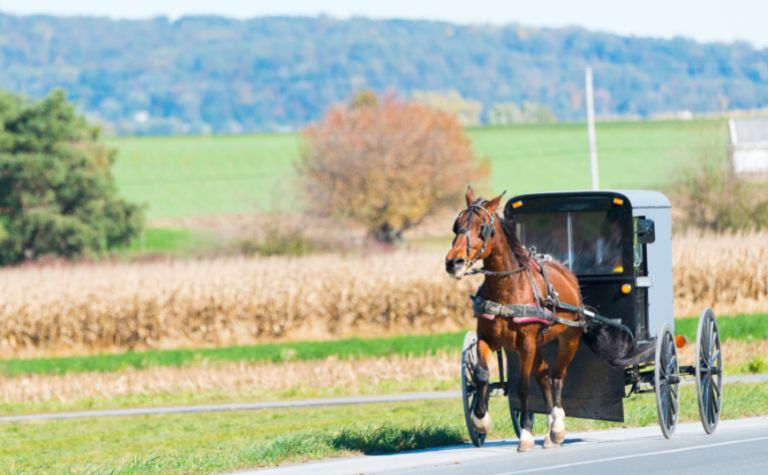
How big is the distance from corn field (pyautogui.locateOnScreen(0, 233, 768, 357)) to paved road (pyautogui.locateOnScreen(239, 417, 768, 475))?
26.8m

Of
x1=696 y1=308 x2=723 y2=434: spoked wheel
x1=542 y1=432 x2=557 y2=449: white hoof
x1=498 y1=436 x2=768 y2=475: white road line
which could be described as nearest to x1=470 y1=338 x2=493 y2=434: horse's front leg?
x1=542 y1=432 x2=557 y2=449: white hoof

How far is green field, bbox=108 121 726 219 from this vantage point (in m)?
111

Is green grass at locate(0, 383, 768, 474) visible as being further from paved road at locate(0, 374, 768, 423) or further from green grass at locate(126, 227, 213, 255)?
green grass at locate(126, 227, 213, 255)

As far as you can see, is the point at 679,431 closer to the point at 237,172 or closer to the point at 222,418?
the point at 222,418

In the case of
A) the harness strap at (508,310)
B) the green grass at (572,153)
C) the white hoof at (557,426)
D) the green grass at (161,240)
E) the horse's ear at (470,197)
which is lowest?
the white hoof at (557,426)

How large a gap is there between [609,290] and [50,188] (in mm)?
66517

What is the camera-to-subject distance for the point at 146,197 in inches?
4562

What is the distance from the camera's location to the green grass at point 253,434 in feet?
52.0

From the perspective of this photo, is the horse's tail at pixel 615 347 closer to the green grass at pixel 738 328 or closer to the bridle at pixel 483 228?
the bridle at pixel 483 228

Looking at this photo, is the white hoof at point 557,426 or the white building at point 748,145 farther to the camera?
the white building at point 748,145

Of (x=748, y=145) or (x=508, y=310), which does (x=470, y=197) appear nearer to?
(x=508, y=310)

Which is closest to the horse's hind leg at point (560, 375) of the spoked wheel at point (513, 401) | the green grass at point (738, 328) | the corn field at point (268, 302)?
the spoked wheel at point (513, 401)

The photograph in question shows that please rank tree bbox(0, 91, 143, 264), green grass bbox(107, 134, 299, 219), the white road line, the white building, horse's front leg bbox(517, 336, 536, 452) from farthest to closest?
green grass bbox(107, 134, 299, 219), tree bbox(0, 91, 143, 264), the white building, horse's front leg bbox(517, 336, 536, 452), the white road line

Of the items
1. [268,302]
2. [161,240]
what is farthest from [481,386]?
[161,240]
